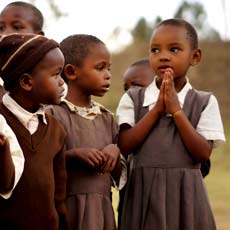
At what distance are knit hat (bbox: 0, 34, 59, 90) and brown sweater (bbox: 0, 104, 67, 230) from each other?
15 centimetres

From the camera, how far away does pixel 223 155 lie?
18406mm

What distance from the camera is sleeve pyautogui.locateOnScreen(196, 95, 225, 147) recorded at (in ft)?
11.4

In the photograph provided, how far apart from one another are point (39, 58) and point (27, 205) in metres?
0.62

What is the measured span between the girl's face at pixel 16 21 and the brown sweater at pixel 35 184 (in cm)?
135

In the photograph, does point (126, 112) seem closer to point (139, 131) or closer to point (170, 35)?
point (139, 131)

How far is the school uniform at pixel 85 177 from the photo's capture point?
3.22 meters

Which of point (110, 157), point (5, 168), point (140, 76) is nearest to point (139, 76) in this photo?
point (140, 76)

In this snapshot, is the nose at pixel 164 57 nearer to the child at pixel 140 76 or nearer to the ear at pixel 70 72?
the ear at pixel 70 72

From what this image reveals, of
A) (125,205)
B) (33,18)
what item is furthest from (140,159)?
(33,18)

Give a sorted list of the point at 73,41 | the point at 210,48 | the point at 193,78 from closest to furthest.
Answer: the point at 73,41 < the point at 193,78 < the point at 210,48

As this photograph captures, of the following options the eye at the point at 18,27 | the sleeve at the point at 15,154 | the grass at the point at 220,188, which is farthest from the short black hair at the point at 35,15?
the grass at the point at 220,188

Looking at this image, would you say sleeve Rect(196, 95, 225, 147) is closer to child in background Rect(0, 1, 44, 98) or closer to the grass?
child in background Rect(0, 1, 44, 98)

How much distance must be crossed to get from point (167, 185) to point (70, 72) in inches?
28.4

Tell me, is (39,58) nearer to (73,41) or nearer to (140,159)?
(73,41)
